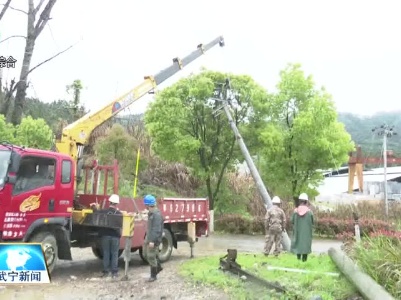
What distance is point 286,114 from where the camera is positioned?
922 inches

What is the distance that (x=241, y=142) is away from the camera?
56.1 ft

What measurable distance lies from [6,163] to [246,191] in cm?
2056

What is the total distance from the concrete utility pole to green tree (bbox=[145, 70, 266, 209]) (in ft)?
2.30

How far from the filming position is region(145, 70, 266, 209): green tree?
76.5 ft

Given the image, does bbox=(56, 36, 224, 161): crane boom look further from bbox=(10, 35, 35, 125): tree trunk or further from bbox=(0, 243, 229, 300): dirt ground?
bbox=(0, 243, 229, 300): dirt ground

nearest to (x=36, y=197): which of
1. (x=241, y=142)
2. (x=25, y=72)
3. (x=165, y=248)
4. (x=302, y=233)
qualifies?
(x=165, y=248)

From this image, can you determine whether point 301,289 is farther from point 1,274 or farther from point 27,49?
point 27,49

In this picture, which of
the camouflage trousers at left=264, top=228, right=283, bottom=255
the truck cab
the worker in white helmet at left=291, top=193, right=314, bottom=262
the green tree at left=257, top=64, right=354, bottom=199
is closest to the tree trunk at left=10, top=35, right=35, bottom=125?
the truck cab

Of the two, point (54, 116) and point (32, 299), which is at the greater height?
point (54, 116)

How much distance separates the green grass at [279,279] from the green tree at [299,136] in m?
11.1

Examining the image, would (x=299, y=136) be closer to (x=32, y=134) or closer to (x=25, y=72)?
(x=32, y=134)

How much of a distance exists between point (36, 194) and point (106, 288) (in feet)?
7.12

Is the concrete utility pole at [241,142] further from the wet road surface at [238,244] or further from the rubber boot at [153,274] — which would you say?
the rubber boot at [153,274]

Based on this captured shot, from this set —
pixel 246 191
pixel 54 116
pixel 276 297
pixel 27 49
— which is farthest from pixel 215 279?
pixel 54 116
